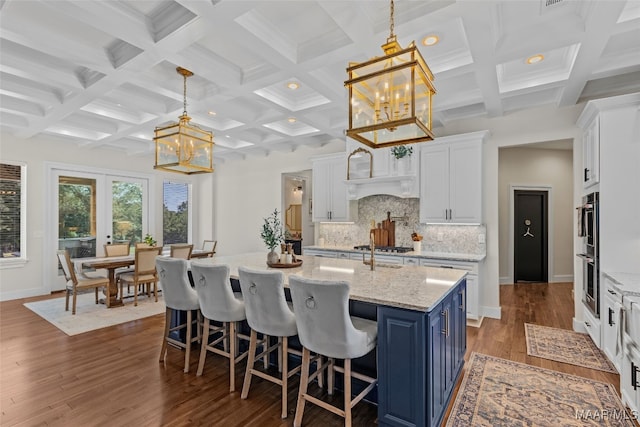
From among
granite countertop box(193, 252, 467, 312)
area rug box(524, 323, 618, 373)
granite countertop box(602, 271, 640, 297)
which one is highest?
granite countertop box(193, 252, 467, 312)

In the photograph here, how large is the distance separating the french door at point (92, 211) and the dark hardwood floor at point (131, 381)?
245cm

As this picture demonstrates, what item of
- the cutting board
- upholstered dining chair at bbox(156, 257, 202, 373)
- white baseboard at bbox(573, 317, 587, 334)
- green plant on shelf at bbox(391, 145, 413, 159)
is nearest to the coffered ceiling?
green plant on shelf at bbox(391, 145, 413, 159)

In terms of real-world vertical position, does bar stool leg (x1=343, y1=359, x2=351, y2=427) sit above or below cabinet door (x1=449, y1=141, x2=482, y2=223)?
below

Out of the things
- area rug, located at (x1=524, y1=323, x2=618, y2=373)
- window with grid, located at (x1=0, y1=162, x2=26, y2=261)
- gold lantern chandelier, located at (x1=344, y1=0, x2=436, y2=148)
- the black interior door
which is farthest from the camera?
the black interior door

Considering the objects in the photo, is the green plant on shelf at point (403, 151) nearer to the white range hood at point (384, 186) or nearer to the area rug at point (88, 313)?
the white range hood at point (384, 186)

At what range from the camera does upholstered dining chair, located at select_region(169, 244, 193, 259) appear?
5.56 m

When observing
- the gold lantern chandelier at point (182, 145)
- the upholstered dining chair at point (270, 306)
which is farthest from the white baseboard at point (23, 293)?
the upholstered dining chair at point (270, 306)

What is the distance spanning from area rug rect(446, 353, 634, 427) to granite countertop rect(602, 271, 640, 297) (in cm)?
86

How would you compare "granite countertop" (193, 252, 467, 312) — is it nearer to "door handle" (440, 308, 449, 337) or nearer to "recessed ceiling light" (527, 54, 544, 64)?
"door handle" (440, 308, 449, 337)

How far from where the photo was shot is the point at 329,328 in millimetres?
1991

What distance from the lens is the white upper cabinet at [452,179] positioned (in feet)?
14.7

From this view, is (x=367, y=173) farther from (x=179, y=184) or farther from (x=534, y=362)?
(x=179, y=184)

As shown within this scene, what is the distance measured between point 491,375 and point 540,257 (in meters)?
5.46

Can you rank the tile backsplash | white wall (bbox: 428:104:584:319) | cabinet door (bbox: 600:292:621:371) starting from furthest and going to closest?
1. the tile backsplash
2. white wall (bbox: 428:104:584:319)
3. cabinet door (bbox: 600:292:621:371)
